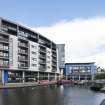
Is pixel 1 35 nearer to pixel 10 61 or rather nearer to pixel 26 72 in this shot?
pixel 10 61

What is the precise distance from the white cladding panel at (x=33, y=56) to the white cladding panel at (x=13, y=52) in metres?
16.7

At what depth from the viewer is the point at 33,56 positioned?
16225cm

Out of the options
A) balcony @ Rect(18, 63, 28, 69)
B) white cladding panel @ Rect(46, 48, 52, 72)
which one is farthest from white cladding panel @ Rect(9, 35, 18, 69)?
white cladding panel @ Rect(46, 48, 52, 72)

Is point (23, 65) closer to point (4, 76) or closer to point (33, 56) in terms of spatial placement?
point (33, 56)

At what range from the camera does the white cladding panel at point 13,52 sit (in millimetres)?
137875

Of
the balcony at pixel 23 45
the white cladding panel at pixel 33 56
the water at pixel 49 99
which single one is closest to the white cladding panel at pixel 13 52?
the balcony at pixel 23 45

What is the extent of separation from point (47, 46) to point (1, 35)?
5780cm

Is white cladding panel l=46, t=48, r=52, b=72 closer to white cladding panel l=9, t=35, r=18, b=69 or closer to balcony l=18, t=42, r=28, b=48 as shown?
balcony l=18, t=42, r=28, b=48

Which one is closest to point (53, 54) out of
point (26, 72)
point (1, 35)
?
point (26, 72)

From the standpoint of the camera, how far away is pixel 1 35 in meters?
134

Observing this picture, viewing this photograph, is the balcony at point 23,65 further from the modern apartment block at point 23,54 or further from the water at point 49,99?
the water at point 49,99

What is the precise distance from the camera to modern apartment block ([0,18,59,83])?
13588cm

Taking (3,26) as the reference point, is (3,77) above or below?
below

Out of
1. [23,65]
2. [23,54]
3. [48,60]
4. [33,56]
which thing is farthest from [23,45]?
[48,60]
